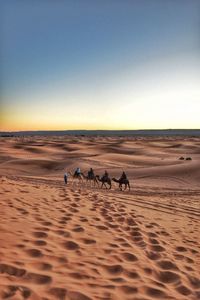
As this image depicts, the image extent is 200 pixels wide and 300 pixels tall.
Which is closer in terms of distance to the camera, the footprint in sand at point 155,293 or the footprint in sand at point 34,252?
the footprint in sand at point 155,293

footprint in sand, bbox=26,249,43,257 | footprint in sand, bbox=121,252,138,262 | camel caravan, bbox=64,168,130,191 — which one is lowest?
camel caravan, bbox=64,168,130,191

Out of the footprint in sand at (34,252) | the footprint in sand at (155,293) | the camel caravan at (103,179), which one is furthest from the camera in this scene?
the camel caravan at (103,179)

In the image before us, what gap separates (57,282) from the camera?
520 centimetres

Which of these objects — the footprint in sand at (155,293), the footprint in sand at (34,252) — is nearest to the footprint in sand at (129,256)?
the footprint in sand at (155,293)

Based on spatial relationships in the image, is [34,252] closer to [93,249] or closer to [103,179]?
[93,249]

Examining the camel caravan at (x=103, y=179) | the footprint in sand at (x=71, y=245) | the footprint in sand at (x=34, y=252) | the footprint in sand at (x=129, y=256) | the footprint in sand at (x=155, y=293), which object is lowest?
the camel caravan at (x=103, y=179)

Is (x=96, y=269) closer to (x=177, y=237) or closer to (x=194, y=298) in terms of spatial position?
(x=194, y=298)

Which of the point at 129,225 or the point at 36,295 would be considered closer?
the point at 36,295

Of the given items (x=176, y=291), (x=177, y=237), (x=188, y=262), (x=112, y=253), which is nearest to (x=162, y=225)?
(x=177, y=237)

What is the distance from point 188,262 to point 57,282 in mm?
2930

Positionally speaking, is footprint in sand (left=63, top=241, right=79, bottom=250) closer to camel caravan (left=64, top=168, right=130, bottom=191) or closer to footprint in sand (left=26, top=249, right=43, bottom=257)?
footprint in sand (left=26, top=249, right=43, bottom=257)

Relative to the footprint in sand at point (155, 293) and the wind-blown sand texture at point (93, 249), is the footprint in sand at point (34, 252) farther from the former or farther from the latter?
the footprint in sand at point (155, 293)

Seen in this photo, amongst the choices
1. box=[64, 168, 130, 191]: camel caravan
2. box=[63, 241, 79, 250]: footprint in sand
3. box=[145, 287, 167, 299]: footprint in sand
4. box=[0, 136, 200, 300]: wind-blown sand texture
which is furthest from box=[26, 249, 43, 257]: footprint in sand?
A: box=[64, 168, 130, 191]: camel caravan

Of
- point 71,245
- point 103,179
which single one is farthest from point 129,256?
point 103,179
